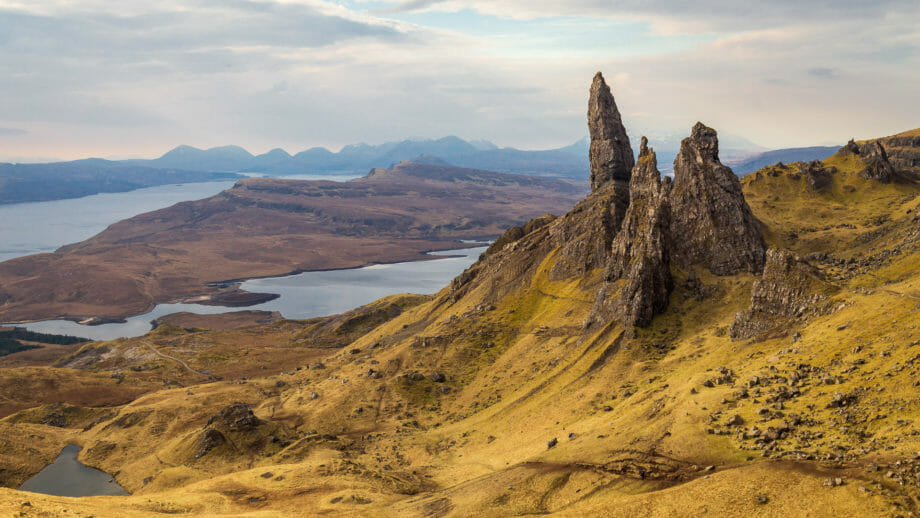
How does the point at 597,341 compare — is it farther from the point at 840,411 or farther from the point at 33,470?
the point at 33,470

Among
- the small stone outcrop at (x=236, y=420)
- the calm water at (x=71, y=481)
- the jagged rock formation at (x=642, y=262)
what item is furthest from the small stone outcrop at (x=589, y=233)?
the calm water at (x=71, y=481)

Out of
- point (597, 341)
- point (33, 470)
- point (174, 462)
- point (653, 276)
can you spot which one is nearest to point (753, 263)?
point (653, 276)

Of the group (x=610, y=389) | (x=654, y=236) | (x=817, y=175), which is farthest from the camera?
(x=817, y=175)

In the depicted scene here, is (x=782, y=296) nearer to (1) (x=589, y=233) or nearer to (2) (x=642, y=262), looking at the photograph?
(2) (x=642, y=262)

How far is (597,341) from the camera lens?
116 meters

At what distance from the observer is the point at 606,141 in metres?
182

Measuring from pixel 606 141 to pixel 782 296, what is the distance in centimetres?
10383

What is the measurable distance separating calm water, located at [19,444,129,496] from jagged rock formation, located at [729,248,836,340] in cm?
11943

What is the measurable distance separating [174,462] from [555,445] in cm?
8265

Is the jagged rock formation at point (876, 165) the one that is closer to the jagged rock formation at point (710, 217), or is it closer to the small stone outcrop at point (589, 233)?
the jagged rock formation at point (710, 217)

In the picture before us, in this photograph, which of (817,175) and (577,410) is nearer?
(577,410)

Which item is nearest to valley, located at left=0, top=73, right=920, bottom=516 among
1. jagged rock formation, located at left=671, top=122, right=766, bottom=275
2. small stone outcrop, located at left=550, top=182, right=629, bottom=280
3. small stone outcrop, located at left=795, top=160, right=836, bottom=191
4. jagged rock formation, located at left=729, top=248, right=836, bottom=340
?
jagged rock formation, located at left=729, top=248, right=836, bottom=340

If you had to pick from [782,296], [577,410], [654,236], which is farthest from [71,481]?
[782,296]

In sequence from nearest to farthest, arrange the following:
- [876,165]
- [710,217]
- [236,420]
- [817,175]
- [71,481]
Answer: [71,481] → [710,217] → [236,420] → [876,165] → [817,175]
